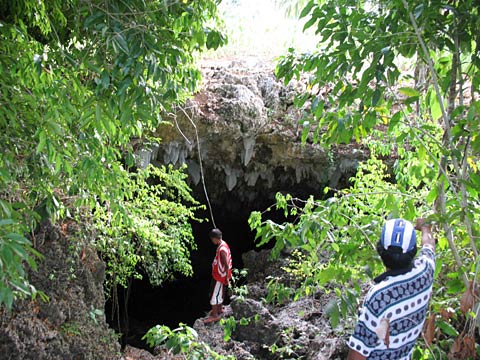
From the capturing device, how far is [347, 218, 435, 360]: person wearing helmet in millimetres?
1934

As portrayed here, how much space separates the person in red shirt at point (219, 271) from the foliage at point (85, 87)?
2.48 m

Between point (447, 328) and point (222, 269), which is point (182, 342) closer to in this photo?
point (447, 328)

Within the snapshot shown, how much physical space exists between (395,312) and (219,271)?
4.43 m

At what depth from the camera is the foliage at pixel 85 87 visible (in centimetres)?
251

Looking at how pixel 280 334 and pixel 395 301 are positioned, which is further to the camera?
pixel 280 334

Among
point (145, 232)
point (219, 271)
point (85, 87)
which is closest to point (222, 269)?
point (219, 271)

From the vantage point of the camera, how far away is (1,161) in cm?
278

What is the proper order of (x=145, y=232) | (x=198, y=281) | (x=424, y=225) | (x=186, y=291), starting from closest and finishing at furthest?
1. (x=424, y=225)
2. (x=145, y=232)
3. (x=186, y=291)
4. (x=198, y=281)

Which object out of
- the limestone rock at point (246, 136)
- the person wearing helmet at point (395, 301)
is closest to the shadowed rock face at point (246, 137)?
the limestone rock at point (246, 136)

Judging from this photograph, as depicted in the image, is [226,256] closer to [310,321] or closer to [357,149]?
[310,321]

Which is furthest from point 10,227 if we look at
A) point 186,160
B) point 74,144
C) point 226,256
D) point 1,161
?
point 186,160

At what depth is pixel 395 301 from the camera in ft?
6.33

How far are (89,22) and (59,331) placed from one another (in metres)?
3.35

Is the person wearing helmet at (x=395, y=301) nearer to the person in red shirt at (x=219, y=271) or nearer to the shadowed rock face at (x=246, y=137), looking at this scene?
the person in red shirt at (x=219, y=271)
